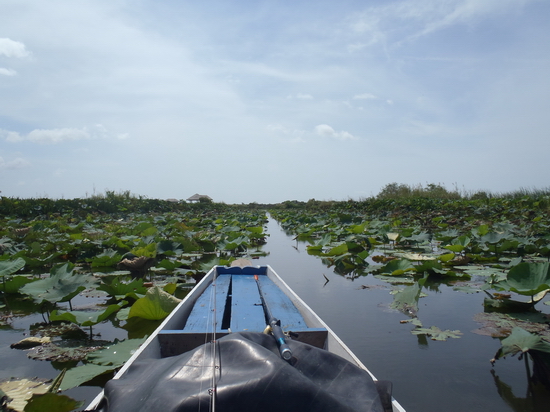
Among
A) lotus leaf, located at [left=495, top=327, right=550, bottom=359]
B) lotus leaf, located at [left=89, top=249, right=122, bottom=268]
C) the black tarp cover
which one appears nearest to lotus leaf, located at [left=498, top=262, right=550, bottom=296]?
lotus leaf, located at [left=495, top=327, right=550, bottom=359]

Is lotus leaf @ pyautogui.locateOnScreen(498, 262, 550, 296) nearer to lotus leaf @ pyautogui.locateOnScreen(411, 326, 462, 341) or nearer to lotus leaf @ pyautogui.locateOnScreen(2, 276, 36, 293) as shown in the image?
lotus leaf @ pyautogui.locateOnScreen(411, 326, 462, 341)

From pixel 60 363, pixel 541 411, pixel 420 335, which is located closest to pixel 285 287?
pixel 420 335

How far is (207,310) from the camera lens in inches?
99.7

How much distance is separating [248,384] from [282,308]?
1689 mm

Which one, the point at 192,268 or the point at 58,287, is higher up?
the point at 58,287

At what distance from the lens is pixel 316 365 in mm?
1121

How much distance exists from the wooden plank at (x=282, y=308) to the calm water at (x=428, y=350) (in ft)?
1.17

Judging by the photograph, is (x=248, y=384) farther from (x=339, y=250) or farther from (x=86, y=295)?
(x=339, y=250)

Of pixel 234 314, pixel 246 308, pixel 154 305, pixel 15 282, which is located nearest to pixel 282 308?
pixel 246 308

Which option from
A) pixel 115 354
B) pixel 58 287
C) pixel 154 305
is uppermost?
pixel 58 287

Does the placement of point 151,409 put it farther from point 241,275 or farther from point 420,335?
point 241,275

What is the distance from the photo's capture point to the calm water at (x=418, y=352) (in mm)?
1753

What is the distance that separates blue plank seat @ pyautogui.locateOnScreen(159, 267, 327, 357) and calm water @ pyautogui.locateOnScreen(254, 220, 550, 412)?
16.3 inches

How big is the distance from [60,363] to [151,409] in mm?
1482
